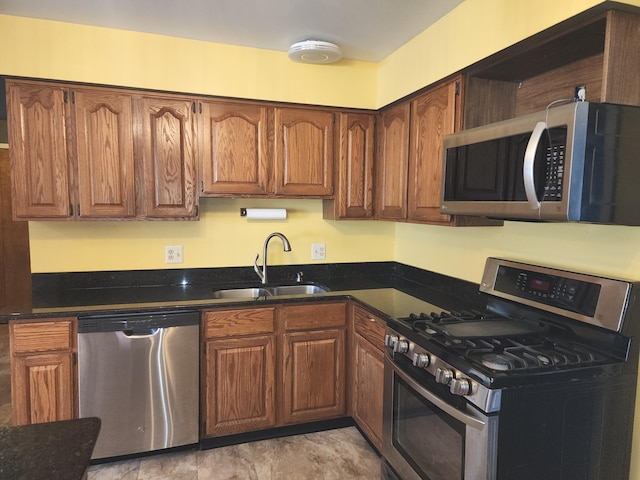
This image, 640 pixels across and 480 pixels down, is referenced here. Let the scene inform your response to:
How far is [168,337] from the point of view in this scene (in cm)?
222

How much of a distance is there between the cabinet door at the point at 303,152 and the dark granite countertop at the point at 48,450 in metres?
1.89

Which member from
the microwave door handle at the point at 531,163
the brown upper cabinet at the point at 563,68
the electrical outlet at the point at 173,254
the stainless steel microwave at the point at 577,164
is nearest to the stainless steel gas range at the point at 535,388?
the stainless steel microwave at the point at 577,164

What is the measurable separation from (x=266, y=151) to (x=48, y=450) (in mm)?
2031

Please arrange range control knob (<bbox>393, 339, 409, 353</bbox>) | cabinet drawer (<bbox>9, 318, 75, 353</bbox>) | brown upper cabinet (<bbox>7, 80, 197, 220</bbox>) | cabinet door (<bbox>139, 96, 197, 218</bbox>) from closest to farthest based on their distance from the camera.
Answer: range control knob (<bbox>393, 339, 409, 353</bbox>), cabinet drawer (<bbox>9, 318, 75, 353</bbox>), brown upper cabinet (<bbox>7, 80, 197, 220</bbox>), cabinet door (<bbox>139, 96, 197, 218</bbox>)

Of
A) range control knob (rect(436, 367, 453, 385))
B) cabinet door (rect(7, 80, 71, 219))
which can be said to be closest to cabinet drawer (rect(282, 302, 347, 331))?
range control knob (rect(436, 367, 453, 385))

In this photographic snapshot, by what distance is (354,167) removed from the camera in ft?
9.28

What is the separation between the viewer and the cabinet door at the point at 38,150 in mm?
2244

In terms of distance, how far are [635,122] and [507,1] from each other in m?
0.79

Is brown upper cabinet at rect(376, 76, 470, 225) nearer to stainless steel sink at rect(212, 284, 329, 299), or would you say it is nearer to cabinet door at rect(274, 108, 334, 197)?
cabinet door at rect(274, 108, 334, 197)

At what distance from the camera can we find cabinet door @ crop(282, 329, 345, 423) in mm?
2488

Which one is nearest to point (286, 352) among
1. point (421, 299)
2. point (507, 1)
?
point (421, 299)

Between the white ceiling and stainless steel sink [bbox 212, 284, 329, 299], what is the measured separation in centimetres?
160

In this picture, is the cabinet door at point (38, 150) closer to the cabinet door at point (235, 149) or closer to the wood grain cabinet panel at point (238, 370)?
the cabinet door at point (235, 149)

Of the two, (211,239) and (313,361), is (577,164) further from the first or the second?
(211,239)
